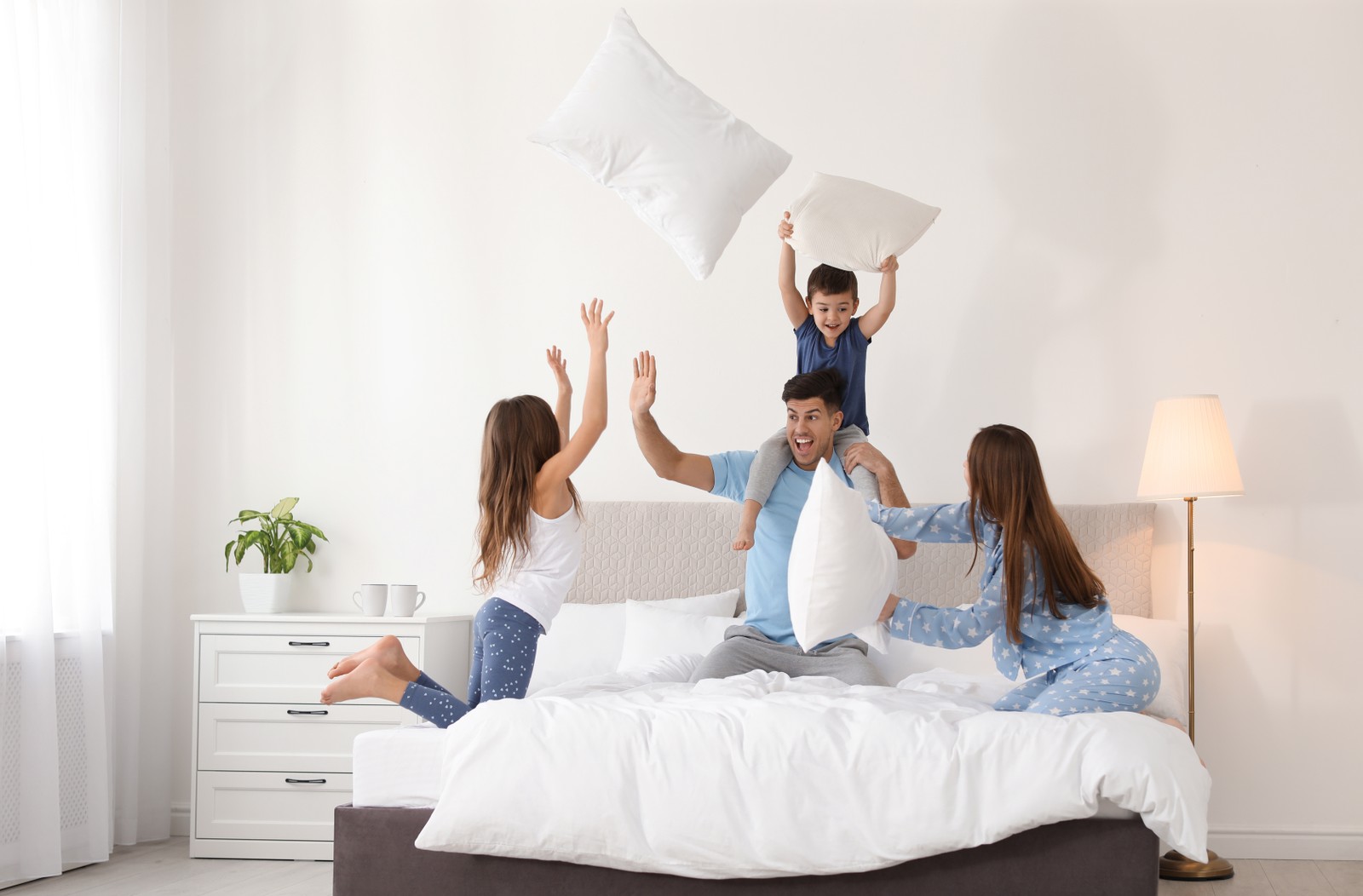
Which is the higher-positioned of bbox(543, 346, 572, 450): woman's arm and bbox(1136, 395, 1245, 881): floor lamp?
bbox(543, 346, 572, 450): woman's arm

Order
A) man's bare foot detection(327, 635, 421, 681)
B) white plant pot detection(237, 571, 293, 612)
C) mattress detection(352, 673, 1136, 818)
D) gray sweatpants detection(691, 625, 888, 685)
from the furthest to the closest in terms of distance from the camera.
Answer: white plant pot detection(237, 571, 293, 612) → gray sweatpants detection(691, 625, 888, 685) → man's bare foot detection(327, 635, 421, 681) → mattress detection(352, 673, 1136, 818)

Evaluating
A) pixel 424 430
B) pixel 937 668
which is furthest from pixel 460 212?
pixel 937 668

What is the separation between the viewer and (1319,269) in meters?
3.44

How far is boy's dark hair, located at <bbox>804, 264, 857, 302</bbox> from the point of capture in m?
3.02

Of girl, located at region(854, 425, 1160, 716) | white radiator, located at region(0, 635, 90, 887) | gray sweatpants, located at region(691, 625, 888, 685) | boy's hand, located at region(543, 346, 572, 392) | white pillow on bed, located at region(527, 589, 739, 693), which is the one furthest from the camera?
white pillow on bed, located at region(527, 589, 739, 693)

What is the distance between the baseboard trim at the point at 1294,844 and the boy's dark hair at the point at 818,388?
5.73 feet

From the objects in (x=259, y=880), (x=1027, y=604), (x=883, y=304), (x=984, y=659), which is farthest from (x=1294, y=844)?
(x=259, y=880)

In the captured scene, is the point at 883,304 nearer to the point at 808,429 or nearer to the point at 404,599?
the point at 808,429

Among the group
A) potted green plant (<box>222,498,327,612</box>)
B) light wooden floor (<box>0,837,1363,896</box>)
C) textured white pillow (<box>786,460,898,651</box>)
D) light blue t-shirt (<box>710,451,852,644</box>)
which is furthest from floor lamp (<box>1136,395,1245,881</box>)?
potted green plant (<box>222,498,327,612</box>)

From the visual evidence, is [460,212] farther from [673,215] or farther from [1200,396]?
[1200,396]

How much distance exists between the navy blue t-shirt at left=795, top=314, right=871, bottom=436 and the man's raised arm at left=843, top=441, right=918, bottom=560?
6.5 inches

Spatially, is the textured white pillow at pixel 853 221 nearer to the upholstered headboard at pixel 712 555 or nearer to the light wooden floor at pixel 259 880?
the upholstered headboard at pixel 712 555

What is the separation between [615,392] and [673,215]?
1254mm

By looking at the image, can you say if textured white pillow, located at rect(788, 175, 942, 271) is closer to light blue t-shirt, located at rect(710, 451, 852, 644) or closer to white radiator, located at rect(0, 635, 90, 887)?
light blue t-shirt, located at rect(710, 451, 852, 644)
